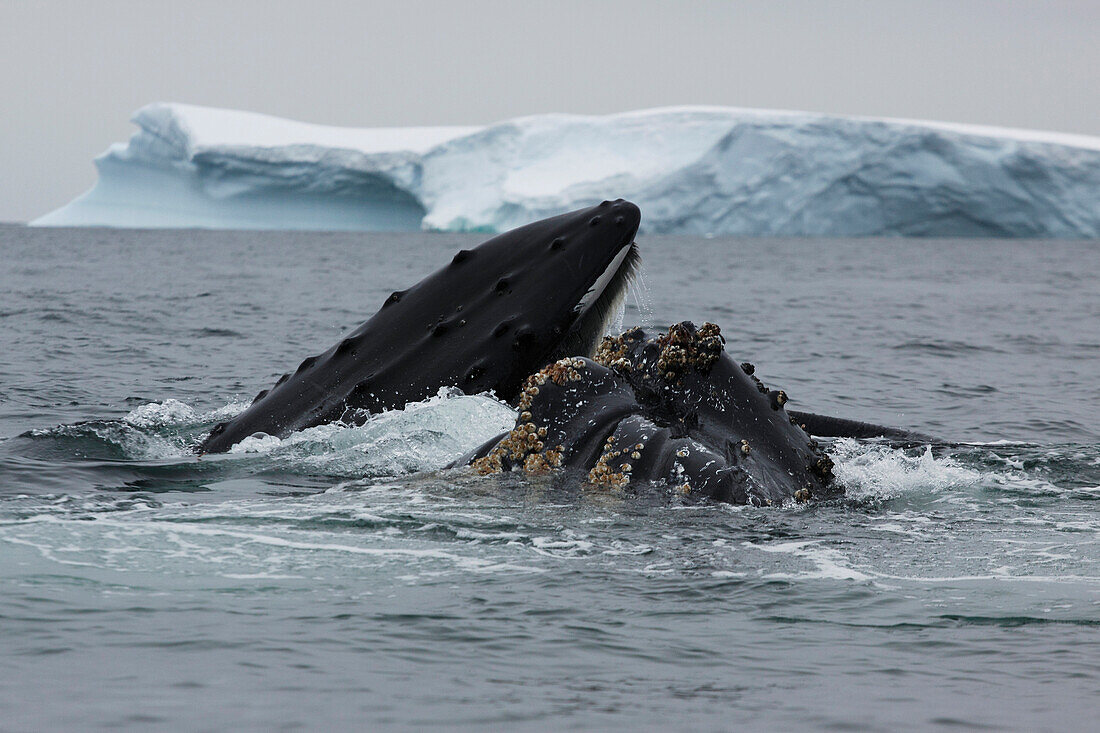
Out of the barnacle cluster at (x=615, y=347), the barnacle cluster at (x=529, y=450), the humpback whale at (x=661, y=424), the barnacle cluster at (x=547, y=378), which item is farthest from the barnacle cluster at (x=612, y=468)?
the barnacle cluster at (x=615, y=347)

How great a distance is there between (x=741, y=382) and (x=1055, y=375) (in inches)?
418

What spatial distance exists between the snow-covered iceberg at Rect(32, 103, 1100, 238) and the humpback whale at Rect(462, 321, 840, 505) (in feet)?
196

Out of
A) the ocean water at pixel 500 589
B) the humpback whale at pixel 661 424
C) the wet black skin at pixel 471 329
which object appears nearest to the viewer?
the ocean water at pixel 500 589

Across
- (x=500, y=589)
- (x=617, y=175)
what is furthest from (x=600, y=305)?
(x=617, y=175)

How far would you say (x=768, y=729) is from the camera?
329 centimetres

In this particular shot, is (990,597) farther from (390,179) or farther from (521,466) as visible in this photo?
(390,179)

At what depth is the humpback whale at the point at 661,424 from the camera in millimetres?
5457

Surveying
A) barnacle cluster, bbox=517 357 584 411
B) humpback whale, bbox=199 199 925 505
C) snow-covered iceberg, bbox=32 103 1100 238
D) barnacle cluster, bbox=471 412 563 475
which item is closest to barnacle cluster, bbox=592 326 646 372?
humpback whale, bbox=199 199 925 505

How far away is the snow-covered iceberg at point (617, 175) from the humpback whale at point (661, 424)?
196 ft

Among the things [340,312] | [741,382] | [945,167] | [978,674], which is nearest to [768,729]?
[978,674]

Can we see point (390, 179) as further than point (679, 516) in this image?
Yes

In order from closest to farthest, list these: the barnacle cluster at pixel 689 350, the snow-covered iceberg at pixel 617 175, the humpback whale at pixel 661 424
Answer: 1. the humpback whale at pixel 661 424
2. the barnacle cluster at pixel 689 350
3. the snow-covered iceberg at pixel 617 175

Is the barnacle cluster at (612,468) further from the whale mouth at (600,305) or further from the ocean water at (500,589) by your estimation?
the whale mouth at (600,305)

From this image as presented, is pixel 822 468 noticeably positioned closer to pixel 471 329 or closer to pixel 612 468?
pixel 612 468
